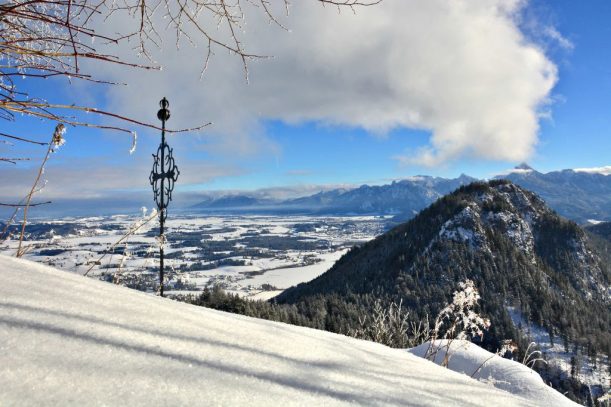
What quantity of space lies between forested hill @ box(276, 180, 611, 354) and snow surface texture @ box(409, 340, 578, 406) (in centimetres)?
4779

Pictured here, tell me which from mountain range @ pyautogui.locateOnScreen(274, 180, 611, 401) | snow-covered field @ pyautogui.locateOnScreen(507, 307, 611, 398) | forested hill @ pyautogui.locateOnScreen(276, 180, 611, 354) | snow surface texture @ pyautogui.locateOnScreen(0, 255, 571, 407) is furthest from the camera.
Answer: forested hill @ pyautogui.locateOnScreen(276, 180, 611, 354)

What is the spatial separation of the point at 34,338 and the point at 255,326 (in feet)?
2.83

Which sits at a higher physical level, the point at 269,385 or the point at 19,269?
the point at 19,269

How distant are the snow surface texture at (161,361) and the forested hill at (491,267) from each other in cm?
4954

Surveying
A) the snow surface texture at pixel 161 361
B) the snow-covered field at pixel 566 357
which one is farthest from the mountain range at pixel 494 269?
the snow surface texture at pixel 161 361

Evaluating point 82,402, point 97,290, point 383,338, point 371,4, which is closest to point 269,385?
point 82,402

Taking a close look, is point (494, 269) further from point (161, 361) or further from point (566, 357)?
point (161, 361)

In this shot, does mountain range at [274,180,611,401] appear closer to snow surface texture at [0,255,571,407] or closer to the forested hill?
the forested hill

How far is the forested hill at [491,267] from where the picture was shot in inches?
2672

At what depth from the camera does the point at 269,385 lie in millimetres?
976

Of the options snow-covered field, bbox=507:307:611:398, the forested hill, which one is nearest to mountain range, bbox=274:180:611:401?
the forested hill

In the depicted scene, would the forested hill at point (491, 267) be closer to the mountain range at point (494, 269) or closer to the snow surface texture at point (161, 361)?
the mountain range at point (494, 269)

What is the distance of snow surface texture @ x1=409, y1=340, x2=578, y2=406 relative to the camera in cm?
202

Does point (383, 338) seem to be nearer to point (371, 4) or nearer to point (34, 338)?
point (371, 4)
